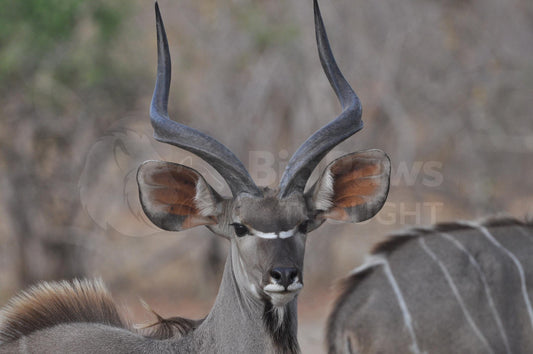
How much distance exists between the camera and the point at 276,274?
244cm

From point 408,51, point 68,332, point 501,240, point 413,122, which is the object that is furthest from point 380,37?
point 68,332

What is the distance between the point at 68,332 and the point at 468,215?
25.0ft

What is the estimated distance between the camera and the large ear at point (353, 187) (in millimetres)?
2799

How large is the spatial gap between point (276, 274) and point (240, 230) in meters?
0.28

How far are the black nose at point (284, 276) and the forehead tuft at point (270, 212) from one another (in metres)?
0.18

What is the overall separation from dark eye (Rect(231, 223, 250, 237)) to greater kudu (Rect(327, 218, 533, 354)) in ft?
5.30

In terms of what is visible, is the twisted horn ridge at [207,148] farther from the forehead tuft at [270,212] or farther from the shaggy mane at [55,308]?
the shaggy mane at [55,308]

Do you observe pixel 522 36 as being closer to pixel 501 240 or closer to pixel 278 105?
pixel 278 105

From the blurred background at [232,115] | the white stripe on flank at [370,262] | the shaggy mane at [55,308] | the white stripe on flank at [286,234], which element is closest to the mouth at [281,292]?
the white stripe on flank at [286,234]

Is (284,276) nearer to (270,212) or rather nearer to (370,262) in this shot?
(270,212)

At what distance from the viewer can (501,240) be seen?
14.2 ft

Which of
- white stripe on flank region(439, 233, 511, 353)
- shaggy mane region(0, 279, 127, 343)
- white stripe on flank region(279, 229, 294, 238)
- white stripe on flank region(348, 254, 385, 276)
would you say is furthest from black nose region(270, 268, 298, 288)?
white stripe on flank region(439, 233, 511, 353)

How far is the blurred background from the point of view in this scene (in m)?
7.53

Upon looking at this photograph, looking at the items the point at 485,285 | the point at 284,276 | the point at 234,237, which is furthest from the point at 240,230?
the point at 485,285
